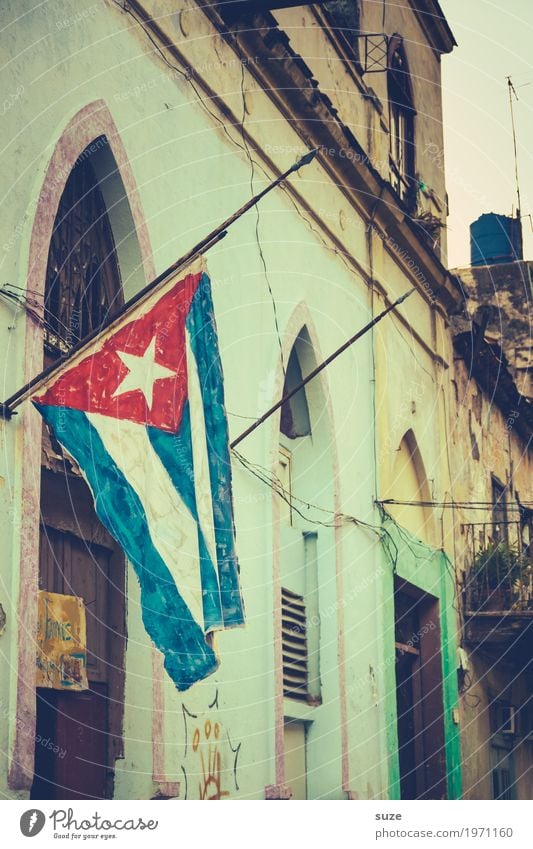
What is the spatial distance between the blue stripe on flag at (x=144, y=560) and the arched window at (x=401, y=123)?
Result: 8.85 metres

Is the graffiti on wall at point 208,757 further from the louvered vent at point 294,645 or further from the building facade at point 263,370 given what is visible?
the louvered vent at point 294,645

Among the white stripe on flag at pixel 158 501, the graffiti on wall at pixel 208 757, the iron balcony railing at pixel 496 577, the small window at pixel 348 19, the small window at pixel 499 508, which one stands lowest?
the graffiti on wall at pixel 208 757

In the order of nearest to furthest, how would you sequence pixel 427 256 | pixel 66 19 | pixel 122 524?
pixel 122 524 → pixel 66 19 → pixel 427 256

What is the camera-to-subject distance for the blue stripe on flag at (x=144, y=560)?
22.5ft

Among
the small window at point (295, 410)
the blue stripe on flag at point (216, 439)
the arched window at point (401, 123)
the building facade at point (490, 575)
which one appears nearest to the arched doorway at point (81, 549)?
the blue stripe on flag at point (216, 439)

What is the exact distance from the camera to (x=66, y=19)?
322 inches

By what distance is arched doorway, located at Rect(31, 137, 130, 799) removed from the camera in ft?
26.4

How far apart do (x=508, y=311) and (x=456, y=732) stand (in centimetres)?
859

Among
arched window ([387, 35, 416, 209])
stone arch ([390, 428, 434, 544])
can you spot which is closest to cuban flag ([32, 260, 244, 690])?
stone arch ([390, 428, 434, 544])

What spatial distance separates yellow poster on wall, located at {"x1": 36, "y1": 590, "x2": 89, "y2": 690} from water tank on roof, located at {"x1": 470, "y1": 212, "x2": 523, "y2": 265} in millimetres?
16515

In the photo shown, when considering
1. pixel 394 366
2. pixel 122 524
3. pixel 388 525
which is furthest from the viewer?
pixel 394 366

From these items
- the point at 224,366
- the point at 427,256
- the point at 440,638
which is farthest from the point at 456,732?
the point at 224,366

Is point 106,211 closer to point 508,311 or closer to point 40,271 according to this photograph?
point 40,271

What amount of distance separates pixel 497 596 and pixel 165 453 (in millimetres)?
9417
